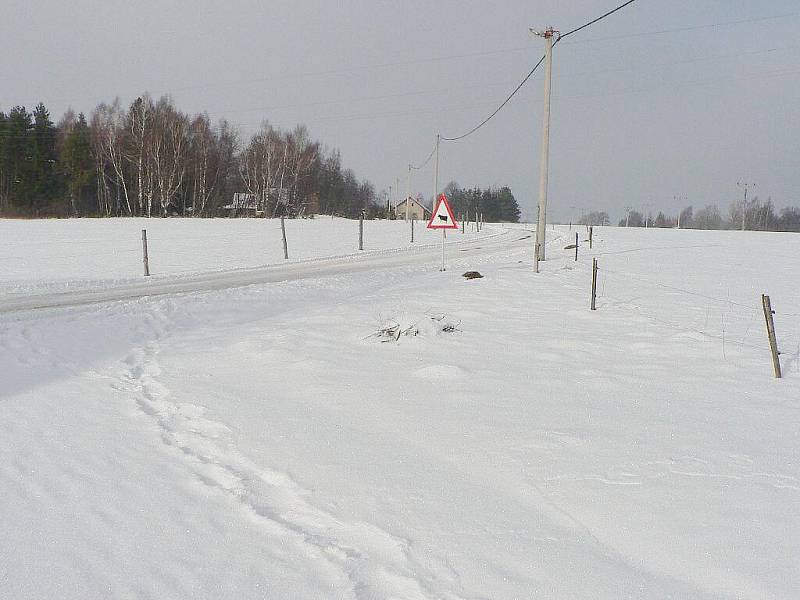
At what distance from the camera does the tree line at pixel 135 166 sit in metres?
54.2

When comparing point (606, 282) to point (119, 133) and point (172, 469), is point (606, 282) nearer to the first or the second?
point (172, 469)

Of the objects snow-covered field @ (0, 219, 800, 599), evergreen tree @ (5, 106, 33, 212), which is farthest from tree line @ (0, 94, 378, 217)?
snow-covered field @ (0, 219, 800, 599)

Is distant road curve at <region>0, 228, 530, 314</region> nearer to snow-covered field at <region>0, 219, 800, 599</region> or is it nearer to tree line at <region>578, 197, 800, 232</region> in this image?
snow-covered field at <region>0, 219, 800, 599</region>

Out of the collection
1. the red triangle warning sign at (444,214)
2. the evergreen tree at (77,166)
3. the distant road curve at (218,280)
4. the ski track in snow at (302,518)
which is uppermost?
the evergreen tree at (77,166)

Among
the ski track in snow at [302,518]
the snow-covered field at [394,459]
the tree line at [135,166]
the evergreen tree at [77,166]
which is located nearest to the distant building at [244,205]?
the tree line at [135,166]

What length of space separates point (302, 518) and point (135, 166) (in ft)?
192

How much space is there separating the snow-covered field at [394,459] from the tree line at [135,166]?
49.6 meters

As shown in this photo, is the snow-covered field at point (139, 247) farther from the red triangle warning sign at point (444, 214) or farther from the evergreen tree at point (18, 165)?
the evergreen tree at point (18, 165)

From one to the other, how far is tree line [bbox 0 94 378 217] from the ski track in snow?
5153 cm

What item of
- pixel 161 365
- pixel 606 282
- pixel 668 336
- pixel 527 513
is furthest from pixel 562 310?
pixel 527 513

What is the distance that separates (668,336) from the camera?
27.0 feet

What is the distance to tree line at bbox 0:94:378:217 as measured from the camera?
178ft

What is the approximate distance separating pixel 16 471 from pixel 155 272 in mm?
14582

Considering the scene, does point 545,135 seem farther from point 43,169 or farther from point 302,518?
point 43,169
